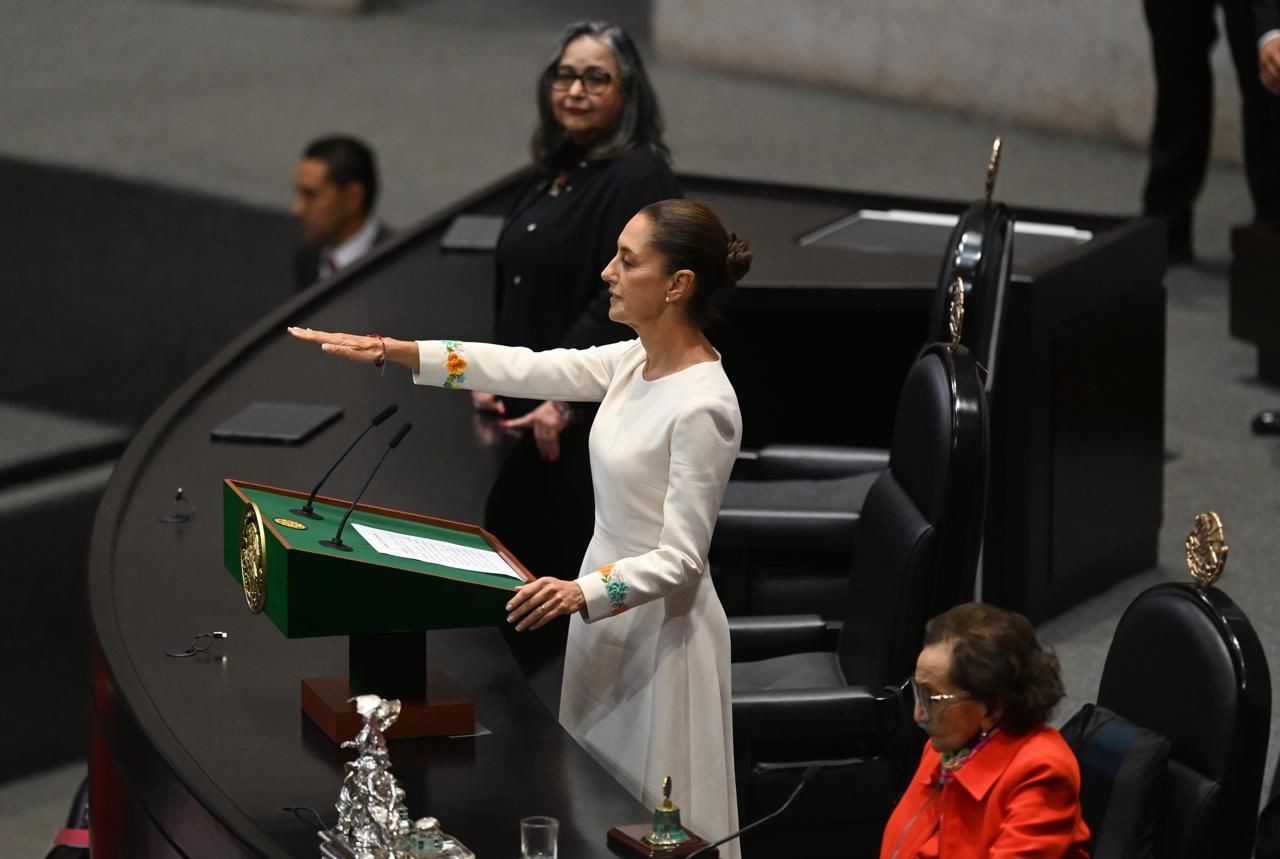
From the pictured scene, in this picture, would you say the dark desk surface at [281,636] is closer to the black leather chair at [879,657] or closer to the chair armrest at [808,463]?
the chair armrest at [808,463]

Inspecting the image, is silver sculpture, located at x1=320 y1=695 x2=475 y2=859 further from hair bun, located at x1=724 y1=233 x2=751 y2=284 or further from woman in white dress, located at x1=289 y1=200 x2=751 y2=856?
hair bun, located at x1=724 y1=233 x2=751 y2=284

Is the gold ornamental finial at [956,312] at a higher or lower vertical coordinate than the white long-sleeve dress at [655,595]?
higher

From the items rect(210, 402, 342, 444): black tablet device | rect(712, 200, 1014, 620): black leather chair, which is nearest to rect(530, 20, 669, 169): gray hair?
rect(712, 200, 1014, 620): black leather chair

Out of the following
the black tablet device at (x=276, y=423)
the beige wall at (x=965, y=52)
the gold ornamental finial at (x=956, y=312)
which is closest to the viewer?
the gold ornamental finial at (x=956, y=312)

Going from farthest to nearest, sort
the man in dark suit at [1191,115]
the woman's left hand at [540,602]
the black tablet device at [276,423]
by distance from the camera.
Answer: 1. the man in dark suit at [1191,115]
2. the black tablet device at [276,423]
3. the woman's left hand at [540,602]

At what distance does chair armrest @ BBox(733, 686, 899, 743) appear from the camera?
3.20m

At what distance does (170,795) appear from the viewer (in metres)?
2.66

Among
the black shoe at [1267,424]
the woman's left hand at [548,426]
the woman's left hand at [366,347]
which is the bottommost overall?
the black shoe at [1267,424]

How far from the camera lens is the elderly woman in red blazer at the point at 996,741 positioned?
2576 mm

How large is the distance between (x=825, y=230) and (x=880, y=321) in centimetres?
32

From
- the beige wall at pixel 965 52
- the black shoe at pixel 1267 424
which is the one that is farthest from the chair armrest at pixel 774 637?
the beige wall at pixel 965 52

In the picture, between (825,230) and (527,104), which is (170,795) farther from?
(527,104)

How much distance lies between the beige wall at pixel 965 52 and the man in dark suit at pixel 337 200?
3.22 metres

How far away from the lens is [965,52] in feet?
28.3
